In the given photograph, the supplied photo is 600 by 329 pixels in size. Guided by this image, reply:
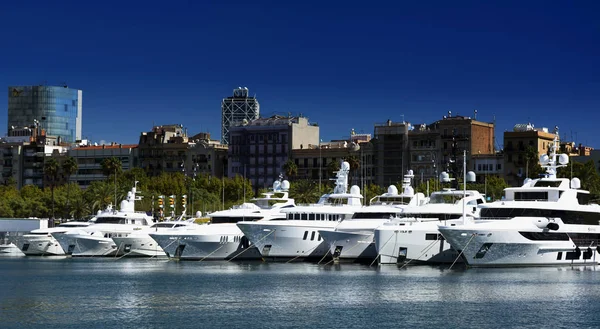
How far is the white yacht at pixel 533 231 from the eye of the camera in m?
81.4

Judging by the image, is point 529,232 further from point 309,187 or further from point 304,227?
point 309,187

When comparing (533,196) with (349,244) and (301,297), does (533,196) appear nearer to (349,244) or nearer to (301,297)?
(349,244)

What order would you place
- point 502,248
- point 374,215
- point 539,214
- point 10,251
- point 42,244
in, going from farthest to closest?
1. point 10,251
2. point 42,244
3. point 374,215
4. point 539,214
5. point 502,248

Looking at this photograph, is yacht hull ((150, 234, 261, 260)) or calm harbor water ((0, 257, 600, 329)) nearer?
calm harbor water ((0, 257, 600, 329))

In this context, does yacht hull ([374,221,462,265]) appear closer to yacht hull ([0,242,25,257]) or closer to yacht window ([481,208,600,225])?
yacht window ([481,208,600,225])

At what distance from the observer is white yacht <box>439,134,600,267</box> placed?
81.4 meters

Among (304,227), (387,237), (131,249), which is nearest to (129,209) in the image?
(131,249)

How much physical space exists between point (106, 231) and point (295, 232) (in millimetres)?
25020

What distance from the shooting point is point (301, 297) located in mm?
67938

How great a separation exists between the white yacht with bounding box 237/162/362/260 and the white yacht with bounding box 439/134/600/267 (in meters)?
17.0

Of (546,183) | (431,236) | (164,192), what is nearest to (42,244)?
(431,236)

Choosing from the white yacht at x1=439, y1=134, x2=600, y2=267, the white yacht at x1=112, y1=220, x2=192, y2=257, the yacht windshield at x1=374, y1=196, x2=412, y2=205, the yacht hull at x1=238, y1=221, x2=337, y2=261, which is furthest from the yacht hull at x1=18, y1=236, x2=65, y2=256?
the white yacht at x1=439, y1=134, x2=600, y2=267

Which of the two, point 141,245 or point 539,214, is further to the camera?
point 141,245

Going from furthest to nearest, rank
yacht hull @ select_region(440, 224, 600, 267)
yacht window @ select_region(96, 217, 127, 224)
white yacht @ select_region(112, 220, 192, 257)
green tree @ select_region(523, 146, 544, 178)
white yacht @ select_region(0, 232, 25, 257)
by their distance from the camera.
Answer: green tree @ select_region(523, 146, 544, 178), white yacht @ select_region(0, 232, 25, 257), yacht window @ select_region(96, 217, 127, 224), white yacht @ select_region(112, 220, 192, 257), yacht hull @ select_region(440, 224, 600, 267)
